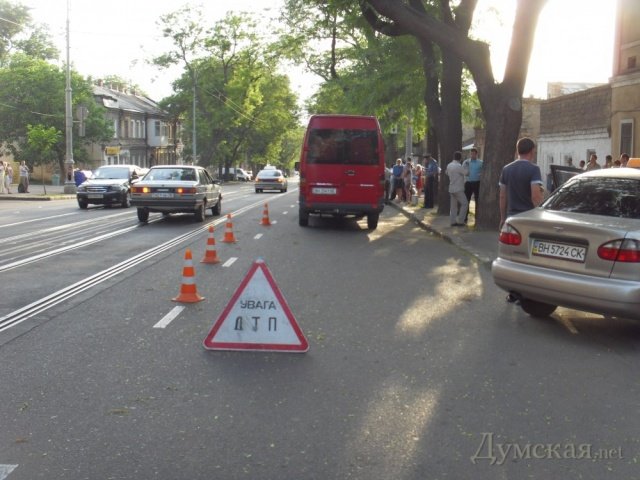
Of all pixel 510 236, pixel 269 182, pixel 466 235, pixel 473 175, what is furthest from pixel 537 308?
pixel 269 182

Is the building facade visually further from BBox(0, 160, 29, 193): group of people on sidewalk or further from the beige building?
the beige building

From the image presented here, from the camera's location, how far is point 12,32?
74.9 m

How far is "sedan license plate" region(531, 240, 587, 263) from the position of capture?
6.64 meters

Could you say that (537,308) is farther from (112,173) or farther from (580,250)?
(112,173)

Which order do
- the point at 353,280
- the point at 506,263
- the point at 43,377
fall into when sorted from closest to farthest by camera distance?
the point at 43,377 → the point at 506,263 → the point at 353,280

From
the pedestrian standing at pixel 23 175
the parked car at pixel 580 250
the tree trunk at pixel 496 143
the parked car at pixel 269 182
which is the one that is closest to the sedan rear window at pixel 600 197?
the parked car at pixel 580 250

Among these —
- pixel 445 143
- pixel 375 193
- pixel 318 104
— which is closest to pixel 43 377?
pixel 375 193

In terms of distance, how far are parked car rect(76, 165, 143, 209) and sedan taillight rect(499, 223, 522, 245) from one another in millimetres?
19610

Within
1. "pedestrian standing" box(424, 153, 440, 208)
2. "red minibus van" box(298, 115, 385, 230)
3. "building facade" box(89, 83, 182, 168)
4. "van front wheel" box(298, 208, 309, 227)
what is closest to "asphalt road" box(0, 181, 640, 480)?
"red minibus van" box(298, 115, 385, 230)

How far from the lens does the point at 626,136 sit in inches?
961

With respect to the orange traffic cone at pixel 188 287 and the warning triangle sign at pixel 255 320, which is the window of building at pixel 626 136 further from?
the warning triangle sign at pixel 255 320

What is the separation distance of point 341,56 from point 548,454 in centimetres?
4032

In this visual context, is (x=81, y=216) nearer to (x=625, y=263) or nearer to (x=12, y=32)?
(x=625, y=263)

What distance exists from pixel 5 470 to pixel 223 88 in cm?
6946
